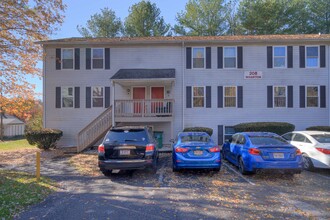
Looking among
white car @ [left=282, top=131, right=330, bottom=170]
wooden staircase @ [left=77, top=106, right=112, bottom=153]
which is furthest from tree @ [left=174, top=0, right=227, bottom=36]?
white car @ [left=282, top=131, right=330, bottom=170]

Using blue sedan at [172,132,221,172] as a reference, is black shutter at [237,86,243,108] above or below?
above

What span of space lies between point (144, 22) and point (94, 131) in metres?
22.2

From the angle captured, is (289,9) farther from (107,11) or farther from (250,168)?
(250,168)

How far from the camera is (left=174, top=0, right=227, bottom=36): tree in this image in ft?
110

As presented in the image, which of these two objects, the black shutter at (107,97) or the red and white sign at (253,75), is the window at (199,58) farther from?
the black shutter at (107,97)

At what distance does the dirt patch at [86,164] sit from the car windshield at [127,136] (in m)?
1.68

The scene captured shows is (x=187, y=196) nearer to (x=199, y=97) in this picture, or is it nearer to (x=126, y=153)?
(x=126, y=153)

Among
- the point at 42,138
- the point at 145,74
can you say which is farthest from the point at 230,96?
the point at 42,138

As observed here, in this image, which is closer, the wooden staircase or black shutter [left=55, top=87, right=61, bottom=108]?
the wooden staircase

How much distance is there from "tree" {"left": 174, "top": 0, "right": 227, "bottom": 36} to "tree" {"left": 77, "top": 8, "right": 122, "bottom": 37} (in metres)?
8.18

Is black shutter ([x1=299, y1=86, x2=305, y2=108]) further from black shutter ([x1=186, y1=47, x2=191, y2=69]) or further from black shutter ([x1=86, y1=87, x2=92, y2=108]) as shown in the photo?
black shutter ([x1=86, y1=87, x2=92, y2=108])

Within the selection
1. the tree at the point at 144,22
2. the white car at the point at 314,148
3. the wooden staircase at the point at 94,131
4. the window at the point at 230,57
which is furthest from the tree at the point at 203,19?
the white car at the point at 314,148

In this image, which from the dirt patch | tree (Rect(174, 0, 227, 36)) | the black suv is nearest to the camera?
the black suv

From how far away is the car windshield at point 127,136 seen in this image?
8906mm
